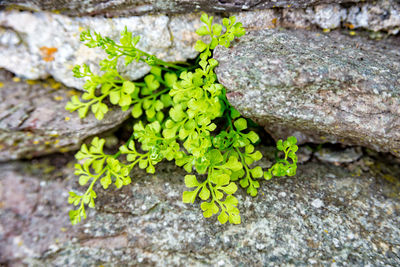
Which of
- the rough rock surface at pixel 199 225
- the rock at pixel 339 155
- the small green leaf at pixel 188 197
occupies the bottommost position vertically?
the rough rock surface at pixel 199 225

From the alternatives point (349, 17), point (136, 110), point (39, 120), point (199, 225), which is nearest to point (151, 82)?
point (136, 110)

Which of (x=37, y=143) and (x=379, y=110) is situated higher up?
(x=379, y=110)

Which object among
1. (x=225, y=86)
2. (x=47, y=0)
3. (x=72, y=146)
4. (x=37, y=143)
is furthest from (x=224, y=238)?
(x=47, y=0)

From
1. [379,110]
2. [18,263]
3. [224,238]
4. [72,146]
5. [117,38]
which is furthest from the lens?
[72,146]

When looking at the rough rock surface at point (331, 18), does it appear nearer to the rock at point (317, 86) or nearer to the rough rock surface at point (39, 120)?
the rock at point (317, 86)

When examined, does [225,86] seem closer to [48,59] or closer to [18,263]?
[48,59]

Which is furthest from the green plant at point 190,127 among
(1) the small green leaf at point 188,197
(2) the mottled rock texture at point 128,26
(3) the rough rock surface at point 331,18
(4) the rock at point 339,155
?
(4) the rock at point 339,155
